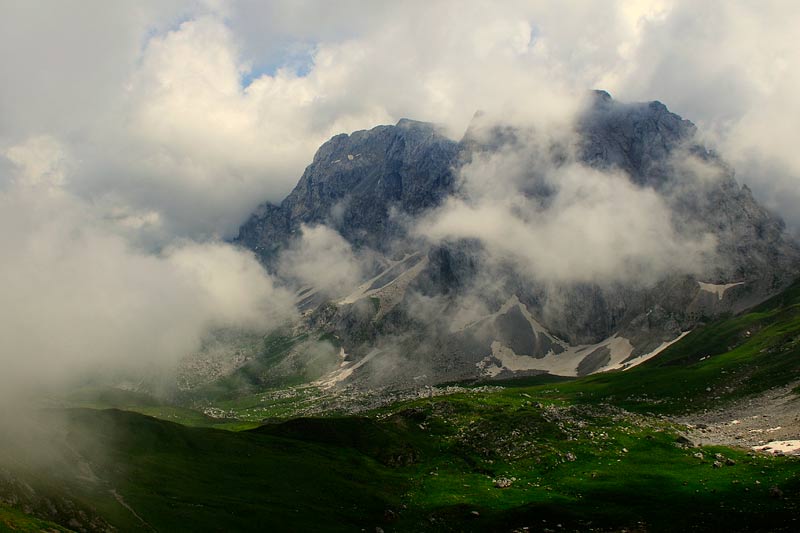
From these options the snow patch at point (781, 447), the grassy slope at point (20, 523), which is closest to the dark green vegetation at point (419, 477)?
the grassy slope at point (20, 523)

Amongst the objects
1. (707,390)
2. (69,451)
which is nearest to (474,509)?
(69,451)

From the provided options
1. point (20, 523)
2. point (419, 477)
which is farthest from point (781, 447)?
point (20, 523)

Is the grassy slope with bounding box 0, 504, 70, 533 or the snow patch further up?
the grassy slope with bounding box 0, 504, 70, 533

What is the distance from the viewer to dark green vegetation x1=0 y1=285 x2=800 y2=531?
73.0 m

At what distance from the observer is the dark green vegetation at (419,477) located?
73.0 meters

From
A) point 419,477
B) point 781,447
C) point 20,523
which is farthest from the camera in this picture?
point 419,477

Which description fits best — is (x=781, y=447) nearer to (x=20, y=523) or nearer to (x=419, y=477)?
(x=419, y=477)

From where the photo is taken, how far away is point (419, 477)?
111812 mm

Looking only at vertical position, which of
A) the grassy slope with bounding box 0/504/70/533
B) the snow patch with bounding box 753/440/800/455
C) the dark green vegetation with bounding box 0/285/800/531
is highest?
the grassy slope with bounding box 0/504/70/533

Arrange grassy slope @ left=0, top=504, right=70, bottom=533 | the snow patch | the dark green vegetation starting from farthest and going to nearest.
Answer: the snow patch < the dark green vegetation < grassy slope @ left=0, top=504, right=70, bottom=533

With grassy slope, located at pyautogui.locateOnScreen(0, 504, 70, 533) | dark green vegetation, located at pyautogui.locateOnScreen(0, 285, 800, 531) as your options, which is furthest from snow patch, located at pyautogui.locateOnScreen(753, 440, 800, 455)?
grassy slope, located at pyautogui.locateOnScreen(0, 504, 70, 533)

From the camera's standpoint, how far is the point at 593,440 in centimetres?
11456

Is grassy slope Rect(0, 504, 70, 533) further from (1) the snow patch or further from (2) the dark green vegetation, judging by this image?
(1) the snow patch

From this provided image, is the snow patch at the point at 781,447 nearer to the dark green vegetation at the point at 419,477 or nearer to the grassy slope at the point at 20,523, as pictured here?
the dark green vegetation at the point at 419,477
